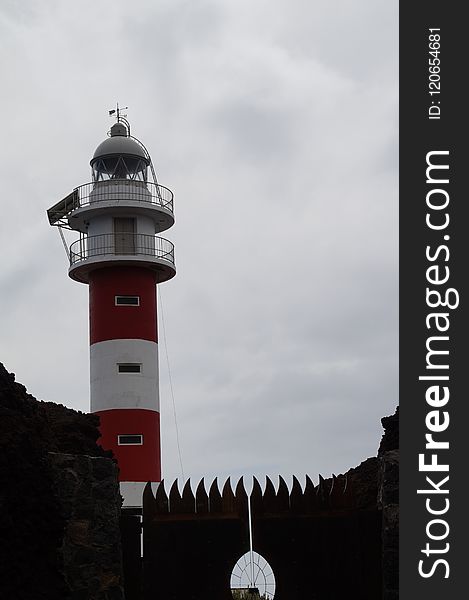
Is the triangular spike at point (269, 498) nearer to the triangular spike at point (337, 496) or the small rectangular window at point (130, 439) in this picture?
the triangular spike at point (337, 496)

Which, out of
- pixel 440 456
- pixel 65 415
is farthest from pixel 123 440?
pixel 440 456

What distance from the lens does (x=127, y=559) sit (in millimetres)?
11305

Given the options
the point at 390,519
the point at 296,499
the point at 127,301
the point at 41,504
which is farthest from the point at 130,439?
the point at 41,504

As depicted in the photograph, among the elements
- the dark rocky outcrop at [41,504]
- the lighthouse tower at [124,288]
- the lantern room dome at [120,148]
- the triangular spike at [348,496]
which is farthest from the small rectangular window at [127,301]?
the triangular spike at [348,496]

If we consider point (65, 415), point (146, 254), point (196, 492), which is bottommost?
point (196, 492)

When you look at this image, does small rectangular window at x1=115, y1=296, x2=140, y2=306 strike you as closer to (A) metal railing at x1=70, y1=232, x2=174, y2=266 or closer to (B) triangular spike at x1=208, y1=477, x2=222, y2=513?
(A) metal railing at x1=70, y1=232, x2=174, y2=266

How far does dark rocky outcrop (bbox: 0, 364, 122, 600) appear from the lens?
9.23 metres

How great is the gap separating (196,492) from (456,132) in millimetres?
4337

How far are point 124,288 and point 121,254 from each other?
70 cm

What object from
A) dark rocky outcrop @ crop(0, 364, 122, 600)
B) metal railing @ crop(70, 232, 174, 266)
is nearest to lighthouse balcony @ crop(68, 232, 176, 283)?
metal railing @ crop(70, 232, 174, 266)

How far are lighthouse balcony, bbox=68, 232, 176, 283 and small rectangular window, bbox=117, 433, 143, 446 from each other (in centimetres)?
356

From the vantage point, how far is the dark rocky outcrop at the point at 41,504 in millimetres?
9227

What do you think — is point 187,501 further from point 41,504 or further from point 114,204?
point 114,204

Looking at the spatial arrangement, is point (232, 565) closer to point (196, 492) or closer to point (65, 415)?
point (196, 492)
